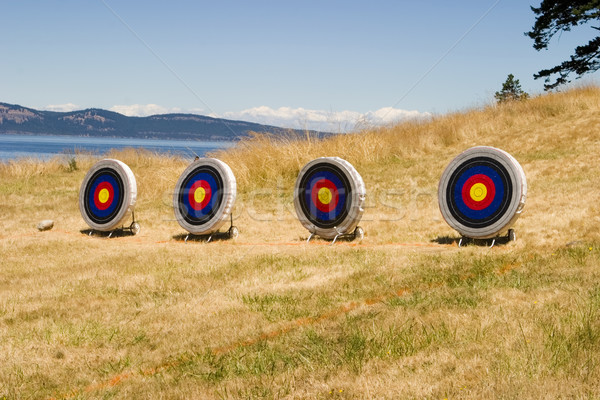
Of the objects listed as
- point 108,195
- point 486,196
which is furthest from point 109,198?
point 486,196

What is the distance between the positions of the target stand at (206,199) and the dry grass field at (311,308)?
496 millimetres

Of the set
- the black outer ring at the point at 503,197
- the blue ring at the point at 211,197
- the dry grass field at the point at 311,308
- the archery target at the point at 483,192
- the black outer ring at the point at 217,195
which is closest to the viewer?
the dry grass field at the point at 311,308

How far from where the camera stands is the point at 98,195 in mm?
13930

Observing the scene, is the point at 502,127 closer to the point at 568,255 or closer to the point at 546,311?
the point at 568,255

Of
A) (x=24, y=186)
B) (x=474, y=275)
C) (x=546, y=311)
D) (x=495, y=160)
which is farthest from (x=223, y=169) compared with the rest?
(x=24, y=186)

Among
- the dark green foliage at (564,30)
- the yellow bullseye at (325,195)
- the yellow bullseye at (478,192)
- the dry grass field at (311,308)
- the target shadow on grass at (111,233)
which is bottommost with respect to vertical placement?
the target shadow on grass at (111,233)

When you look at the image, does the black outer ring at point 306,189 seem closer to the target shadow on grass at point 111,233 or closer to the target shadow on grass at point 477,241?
the target shadow on grass at point 477,241

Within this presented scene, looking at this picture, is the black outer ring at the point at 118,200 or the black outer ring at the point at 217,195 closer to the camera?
the black outer ring at the point at 217,195

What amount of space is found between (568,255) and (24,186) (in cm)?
1909

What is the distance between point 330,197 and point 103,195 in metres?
5.69

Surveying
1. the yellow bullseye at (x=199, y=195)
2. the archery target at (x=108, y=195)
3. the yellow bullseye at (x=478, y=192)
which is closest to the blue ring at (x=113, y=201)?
the archery target at (x=108, y=195)

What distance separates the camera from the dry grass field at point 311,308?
4379 mm

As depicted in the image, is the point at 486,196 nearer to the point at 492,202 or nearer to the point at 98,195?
the point at 492,202

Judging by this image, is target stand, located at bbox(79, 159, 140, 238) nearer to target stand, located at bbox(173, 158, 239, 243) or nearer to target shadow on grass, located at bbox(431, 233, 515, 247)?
target stand, located at bbox(173, 158, 239, 243)
